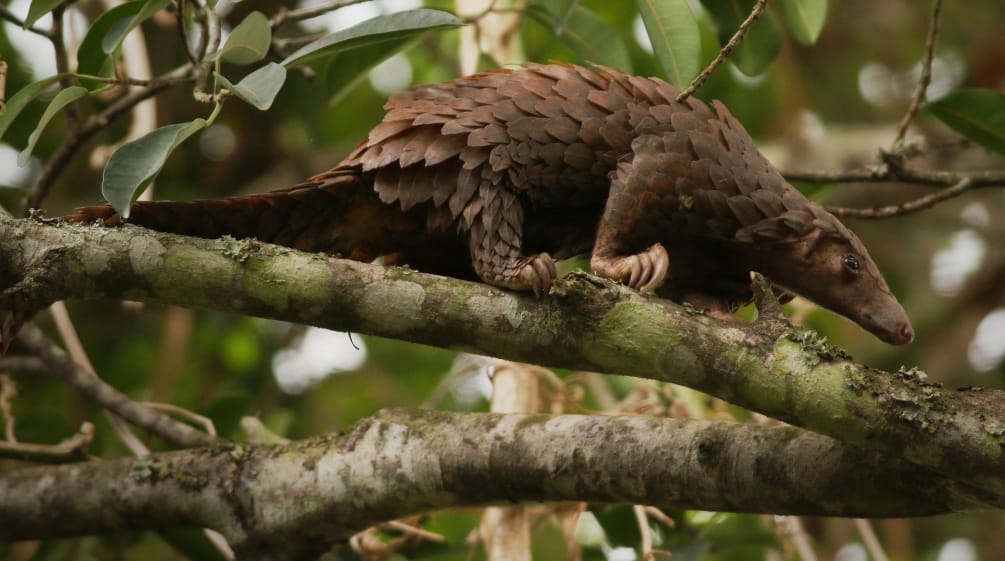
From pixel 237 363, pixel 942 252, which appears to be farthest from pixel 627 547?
pixel 942 252

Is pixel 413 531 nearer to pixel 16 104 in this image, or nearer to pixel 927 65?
pixel 16 104

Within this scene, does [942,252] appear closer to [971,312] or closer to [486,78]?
[971,312]

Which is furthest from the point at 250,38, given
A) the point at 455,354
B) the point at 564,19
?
the point at 455,354

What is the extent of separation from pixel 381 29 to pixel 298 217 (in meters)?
0.46

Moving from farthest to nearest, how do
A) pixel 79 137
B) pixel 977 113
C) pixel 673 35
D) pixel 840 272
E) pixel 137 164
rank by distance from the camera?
pixel 977 113 → pixel 79 137 → pixel 673 35 → pixel 840 272 → pixel 137 164

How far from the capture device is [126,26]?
97.7 inches

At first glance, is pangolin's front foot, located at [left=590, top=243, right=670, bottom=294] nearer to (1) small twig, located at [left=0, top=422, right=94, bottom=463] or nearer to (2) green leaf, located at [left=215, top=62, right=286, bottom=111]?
(2) green leaf, located at [left=215, top=62, right=286, bottom=111]

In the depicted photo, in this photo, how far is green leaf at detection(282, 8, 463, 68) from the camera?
2.46 m

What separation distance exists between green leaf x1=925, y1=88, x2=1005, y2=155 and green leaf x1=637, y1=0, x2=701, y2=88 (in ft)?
2.67

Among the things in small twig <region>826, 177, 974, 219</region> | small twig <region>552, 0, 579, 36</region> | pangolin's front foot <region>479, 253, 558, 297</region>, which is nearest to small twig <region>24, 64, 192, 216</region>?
small twig <region>552, 0, 579, 36</region>

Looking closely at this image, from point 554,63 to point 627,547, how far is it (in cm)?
144

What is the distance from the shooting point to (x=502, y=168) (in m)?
2.38

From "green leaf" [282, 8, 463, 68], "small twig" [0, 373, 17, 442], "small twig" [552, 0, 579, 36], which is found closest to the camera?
"green leaf" [282, 8, 463, 68]

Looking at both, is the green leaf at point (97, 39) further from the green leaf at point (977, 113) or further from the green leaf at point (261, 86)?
the green leaf at point (977, 113)
